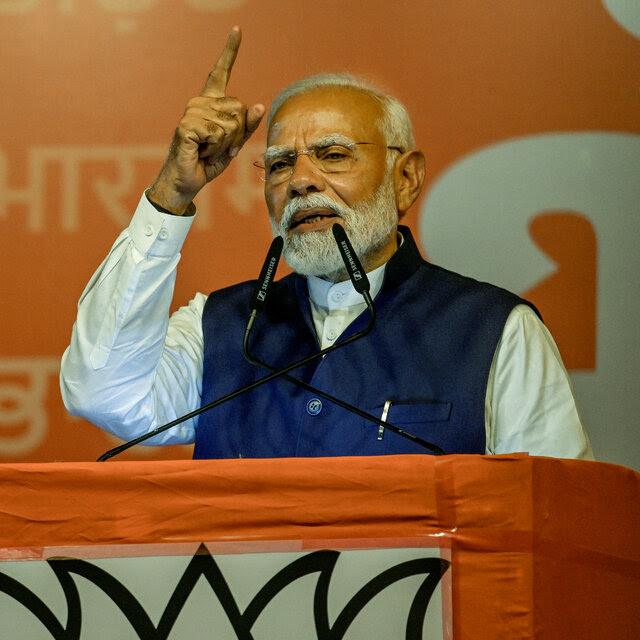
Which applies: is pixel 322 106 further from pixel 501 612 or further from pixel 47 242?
pixel 501 612

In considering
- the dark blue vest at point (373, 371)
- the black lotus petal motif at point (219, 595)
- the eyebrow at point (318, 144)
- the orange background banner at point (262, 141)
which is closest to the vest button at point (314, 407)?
the dark blue vest at point (373, 371)

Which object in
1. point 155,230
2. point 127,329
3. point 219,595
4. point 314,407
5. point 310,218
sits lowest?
point 219,595

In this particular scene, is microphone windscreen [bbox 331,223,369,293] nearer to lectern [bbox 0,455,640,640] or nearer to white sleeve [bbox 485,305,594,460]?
white sleeve [bbox 485,305,594,460]

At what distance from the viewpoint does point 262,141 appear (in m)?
2.22

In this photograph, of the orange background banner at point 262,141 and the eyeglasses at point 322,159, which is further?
the orange background banner at point 262,141

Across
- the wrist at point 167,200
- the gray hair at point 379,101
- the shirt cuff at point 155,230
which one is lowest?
the shirt cuff at point 155,230

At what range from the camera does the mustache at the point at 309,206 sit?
1.79 meters

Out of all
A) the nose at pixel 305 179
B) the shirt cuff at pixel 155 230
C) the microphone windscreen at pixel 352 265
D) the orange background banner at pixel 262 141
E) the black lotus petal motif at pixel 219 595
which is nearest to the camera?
the black lotus petal motif at pixel 219 595

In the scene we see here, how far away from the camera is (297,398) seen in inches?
67.4

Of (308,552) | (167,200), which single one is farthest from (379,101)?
(308,552)

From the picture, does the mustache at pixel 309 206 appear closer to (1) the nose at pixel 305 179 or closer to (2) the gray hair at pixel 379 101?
(1) the nose at pixel 305 179

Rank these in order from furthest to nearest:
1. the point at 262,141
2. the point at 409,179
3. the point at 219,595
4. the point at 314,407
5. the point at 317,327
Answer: the point at 262,141 < the point at 409,179 < the point at 317,327 < the point at 314,407 < the point at 219,595

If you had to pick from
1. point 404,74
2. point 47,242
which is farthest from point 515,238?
point 47,242

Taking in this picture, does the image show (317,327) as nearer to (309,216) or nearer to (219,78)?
(309,216)
